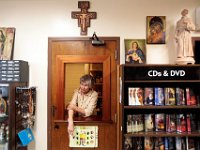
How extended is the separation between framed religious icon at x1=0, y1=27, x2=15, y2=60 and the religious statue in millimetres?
2112

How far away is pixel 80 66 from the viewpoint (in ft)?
10.7

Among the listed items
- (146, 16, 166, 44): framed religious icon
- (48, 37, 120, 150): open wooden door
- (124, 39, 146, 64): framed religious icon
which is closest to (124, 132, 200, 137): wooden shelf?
(48, 37, 120, 150): open wooden door

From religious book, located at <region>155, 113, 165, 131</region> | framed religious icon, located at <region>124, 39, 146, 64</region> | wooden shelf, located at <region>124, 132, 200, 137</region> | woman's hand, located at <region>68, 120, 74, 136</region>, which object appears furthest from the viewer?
framed religious icon, located at <region>124, 39, 146, 64</region>

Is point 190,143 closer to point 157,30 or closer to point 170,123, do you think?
point 170,123

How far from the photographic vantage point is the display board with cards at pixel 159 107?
2816mm

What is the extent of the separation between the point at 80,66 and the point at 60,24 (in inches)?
24.1

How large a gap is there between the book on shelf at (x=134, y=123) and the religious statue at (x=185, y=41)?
31.8 inches

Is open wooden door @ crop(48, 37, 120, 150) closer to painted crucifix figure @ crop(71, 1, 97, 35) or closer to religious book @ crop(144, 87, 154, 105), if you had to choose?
painted crucifix figure @ crop(71, 1, 97, 35)

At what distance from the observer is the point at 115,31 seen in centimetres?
322

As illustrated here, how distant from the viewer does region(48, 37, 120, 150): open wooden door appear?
10.5 feet

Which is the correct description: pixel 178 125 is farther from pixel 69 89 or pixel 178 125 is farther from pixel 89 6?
pixel 89 6

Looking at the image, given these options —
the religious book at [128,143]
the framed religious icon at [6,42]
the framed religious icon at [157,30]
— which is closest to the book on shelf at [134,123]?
the religious book at [128,143]

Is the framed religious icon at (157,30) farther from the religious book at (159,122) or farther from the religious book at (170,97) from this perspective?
the religious book at (159,122)

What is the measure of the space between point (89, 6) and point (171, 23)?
3.59 feet
